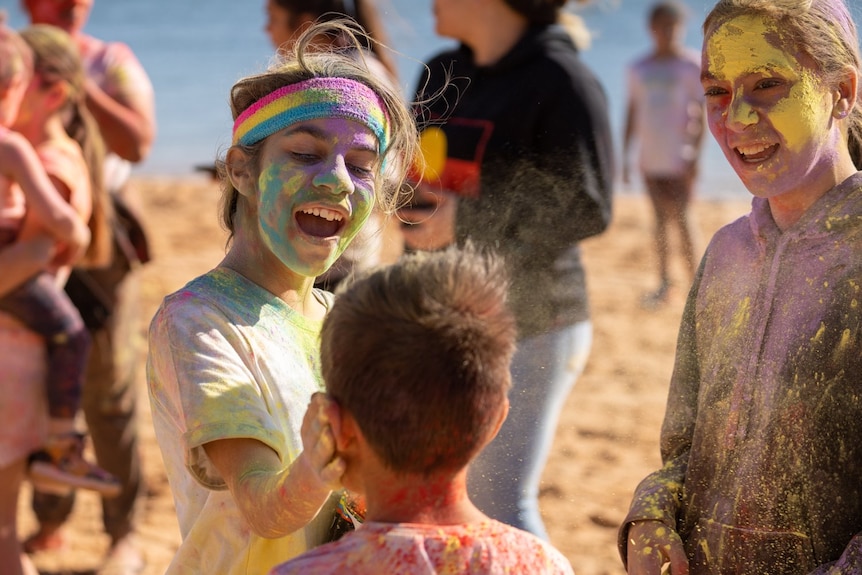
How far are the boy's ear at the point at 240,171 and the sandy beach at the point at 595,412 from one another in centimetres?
256

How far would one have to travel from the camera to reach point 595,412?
6.28 m

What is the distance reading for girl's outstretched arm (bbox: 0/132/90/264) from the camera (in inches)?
147

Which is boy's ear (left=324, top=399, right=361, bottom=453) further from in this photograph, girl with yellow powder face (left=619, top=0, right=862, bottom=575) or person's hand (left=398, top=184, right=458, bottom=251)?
person's hand (left=398, top=184, right=458, bottom=251)

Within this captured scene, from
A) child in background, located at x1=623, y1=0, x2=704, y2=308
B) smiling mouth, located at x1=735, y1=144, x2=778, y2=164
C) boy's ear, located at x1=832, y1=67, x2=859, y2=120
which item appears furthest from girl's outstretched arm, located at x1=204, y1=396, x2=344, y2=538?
child in background, located at x1=623, y1=0, x2=704, y2=308

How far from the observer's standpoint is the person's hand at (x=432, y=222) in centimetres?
338

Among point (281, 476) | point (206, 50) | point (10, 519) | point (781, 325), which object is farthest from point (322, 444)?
point (206, 50)

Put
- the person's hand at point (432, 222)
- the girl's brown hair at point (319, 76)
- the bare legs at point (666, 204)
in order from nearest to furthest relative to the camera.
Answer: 1. the girl's brown hair at point (319, 76)
2. the person's hand at point (432, 222)
3. the bare legs at point (666, 204)

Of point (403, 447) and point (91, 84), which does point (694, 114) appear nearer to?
point (91, 84)

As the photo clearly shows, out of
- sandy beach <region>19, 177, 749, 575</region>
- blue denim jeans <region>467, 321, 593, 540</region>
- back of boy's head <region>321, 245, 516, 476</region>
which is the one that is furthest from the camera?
sandy beach <region>19, 177, 749, 575</region>

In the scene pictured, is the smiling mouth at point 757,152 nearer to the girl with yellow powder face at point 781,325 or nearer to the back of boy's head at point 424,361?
the girl with yellow powder face at point 781,325

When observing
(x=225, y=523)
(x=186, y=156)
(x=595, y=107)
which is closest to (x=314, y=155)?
(x=225, y=523)

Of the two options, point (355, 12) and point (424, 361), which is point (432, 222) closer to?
point (355, 12)

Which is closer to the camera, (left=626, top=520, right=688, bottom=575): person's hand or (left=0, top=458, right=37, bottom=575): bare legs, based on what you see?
(left=626, top=520, right=688, bottom=575): person's hand

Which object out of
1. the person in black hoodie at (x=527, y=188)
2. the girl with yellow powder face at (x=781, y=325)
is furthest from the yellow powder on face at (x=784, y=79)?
the person in black hoodie at (x=527, y=188)
